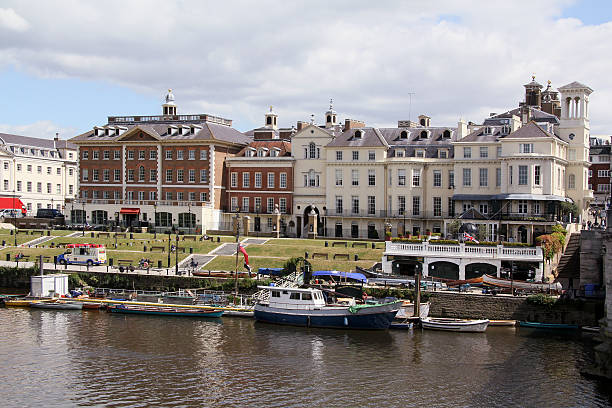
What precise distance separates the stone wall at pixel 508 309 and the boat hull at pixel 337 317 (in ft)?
16.6

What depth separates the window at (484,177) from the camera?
8006cm

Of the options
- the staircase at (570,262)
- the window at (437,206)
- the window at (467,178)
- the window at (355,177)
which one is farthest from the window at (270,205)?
the staircase at (570,262)

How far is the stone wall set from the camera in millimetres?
52156

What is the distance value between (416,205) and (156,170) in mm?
34877

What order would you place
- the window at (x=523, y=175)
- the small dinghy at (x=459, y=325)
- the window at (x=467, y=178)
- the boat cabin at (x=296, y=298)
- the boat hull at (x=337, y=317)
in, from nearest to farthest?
1. the small dinghy at (x=459, y=325)
2. the boat hull at (x=337, y=317)
3. the boat cabin at (x=296, y=298)
4. the window at (x=523, y=175)
5. the window at (x=467, y=178)

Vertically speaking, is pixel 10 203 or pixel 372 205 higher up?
pixel 10 203

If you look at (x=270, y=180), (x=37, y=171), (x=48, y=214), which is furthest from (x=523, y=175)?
(x=37, y=171)

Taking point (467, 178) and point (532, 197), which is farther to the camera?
point (467, 178)

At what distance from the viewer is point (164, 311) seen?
56.2 meters

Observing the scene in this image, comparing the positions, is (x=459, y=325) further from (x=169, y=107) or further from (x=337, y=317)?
(x=169, y=107)

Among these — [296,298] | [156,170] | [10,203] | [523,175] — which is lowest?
[296,298]

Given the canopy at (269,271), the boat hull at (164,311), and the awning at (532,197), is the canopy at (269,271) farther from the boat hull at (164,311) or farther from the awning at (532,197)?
the awning at (532,197)

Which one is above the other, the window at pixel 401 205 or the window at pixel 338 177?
the window at pixel 338 177

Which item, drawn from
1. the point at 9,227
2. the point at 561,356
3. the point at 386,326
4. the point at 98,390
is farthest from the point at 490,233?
the point at 9,227
